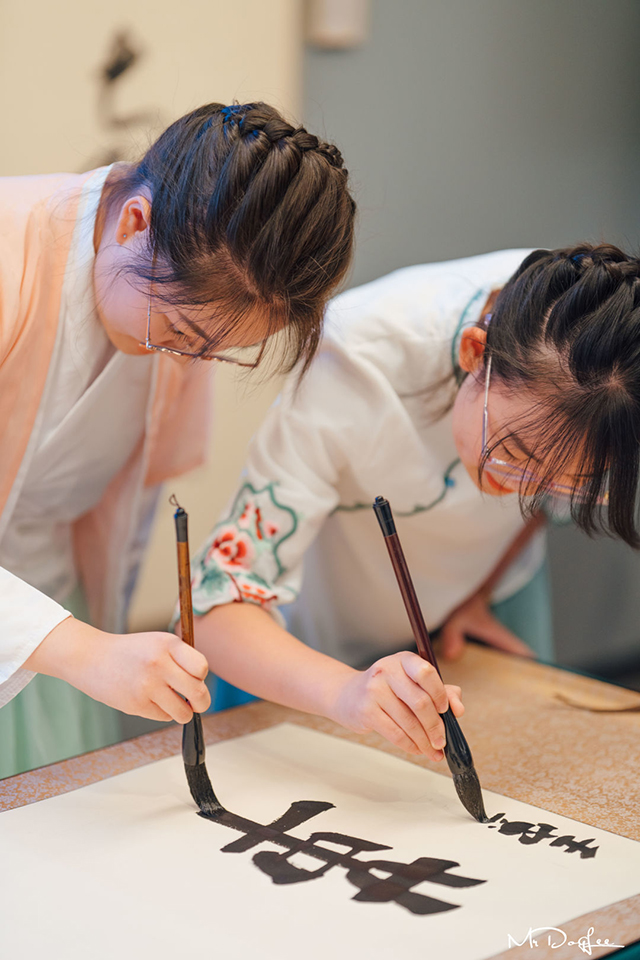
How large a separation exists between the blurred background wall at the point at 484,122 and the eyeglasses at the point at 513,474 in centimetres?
49

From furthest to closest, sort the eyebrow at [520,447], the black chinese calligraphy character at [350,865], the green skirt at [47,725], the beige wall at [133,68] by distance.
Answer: the beige wall at [133,68] → the green skirt at [47,725] → the eyebrow at [520,447] → the black chinese calligraphy character at [350,865]

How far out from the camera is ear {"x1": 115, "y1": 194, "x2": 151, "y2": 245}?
509mm

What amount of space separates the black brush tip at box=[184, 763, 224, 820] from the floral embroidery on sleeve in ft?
0.40

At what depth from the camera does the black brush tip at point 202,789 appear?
50cm

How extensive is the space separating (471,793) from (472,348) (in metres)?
0.27

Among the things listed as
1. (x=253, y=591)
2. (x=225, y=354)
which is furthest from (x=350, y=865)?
(x=225, y=354)

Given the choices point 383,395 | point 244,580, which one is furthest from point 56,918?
point 383,395

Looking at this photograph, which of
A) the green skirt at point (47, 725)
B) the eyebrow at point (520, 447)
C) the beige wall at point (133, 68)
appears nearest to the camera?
the eyebrow at point (520, 447)

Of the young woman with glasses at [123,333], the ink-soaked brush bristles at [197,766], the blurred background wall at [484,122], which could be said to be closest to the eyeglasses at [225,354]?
the young woman with glasses at [123,333]

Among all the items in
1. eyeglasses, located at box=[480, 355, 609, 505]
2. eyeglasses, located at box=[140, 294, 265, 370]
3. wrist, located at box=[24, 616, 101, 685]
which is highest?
eyeglasses, located at box=[140, 294, 265, 370]

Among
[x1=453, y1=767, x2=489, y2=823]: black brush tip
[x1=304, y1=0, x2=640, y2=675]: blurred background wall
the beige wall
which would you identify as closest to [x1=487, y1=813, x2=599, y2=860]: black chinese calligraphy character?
[x1=453, y1=767, x2=489, y2=823]: black brush tip

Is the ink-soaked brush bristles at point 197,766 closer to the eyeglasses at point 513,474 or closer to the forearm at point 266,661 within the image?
the forearm at point 266,661

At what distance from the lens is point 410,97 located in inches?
39.0

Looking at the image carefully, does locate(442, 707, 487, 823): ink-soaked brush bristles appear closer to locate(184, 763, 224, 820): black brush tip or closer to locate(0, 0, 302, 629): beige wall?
locate(184, 763, 224, 820): black brush tip
